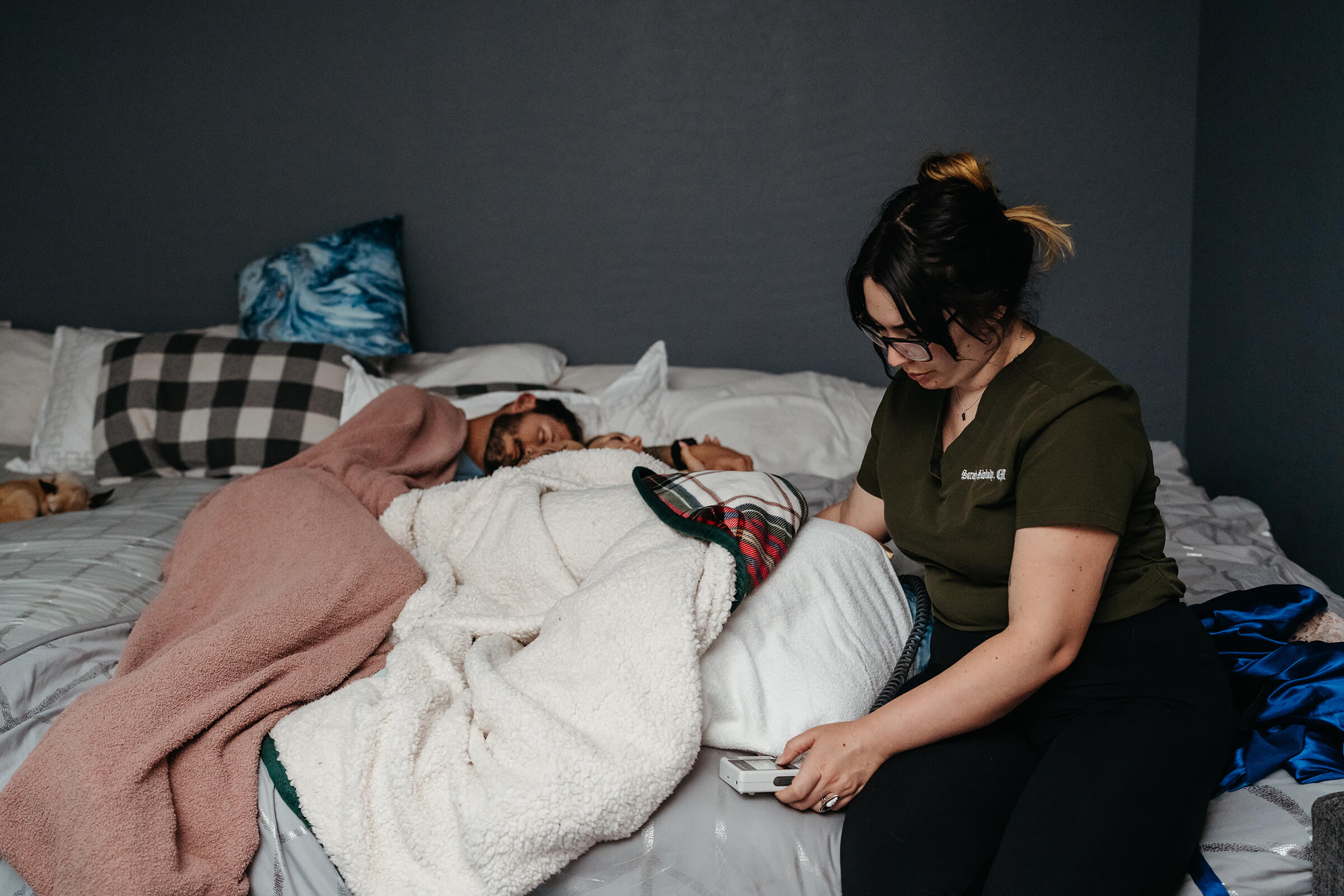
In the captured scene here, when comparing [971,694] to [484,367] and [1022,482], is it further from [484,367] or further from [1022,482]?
[484,367]

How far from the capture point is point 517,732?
3.13 ft

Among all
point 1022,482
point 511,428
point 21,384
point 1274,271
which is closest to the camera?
point 1022,482

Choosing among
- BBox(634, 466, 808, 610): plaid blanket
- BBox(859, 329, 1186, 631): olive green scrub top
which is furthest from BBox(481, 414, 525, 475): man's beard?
BBox(859, 329, 1186, 631): olive green scrub top

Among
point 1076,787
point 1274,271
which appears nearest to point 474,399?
point 1076,787

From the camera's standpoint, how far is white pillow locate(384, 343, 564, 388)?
253 centimetres

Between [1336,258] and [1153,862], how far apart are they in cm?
171

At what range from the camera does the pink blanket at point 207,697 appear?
0.93 meters

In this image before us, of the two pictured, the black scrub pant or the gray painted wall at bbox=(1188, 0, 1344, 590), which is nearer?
the black scrub pant

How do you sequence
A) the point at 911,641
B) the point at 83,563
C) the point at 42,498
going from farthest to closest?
the point at 42,498 → the point at 83,563 → the point at 911,641

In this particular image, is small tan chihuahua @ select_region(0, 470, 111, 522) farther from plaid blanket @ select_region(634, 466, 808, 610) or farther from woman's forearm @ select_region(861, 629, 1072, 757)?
woman's forearm @ select_region(861, 629, 1072, 757)

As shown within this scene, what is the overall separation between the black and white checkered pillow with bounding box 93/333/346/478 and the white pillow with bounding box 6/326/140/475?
9 centimetres

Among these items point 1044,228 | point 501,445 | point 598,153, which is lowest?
point 501,445

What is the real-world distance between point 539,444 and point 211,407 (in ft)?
2.92

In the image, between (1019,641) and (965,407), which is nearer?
(1019,641)
